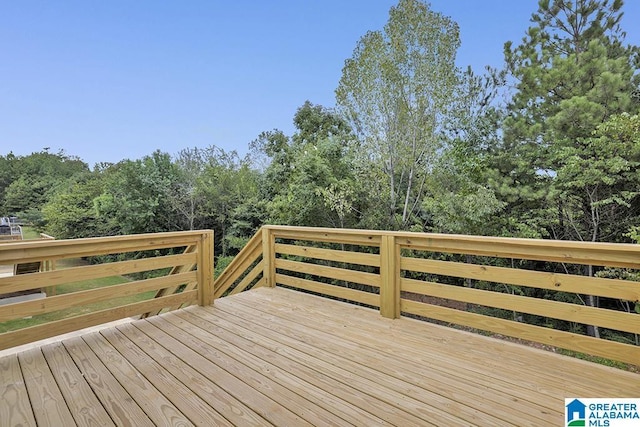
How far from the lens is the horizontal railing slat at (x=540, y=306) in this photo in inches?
72.8

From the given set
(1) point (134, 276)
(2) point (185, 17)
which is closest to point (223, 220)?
(1) point (134, 276)

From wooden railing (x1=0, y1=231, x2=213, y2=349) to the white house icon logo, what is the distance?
9.14 feet

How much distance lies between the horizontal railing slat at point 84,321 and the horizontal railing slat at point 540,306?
2.05 meters

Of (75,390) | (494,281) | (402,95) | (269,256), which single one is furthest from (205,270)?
(402,95)

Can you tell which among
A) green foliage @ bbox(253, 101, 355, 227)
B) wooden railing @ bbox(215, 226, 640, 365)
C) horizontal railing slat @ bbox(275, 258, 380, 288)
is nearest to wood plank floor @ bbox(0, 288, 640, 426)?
wooden railing @ bbox(215, 226, 640, 365)

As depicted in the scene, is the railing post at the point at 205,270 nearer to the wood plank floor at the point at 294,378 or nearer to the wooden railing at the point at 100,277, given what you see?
the wooden railing at the point at 100,277

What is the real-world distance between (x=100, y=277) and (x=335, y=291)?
200cm

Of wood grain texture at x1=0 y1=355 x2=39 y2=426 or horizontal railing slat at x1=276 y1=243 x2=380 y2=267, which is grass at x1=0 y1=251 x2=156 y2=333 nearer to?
wood grain texture at x1=0 y1=355 x2=39 y2=426

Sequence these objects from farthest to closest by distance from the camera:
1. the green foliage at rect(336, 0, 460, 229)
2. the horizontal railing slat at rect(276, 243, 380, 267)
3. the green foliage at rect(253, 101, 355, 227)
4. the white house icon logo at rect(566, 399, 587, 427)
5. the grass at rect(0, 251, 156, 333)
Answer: the green foliage at rect(253, 101, 355, 227) → the green foliage at rect(336, 0, 460, 229) → the grass at rect(0, 251, 156, 333) → the horizontal railing slat at rect(276, 243, 380, 267) → the white house icon logo at rect(566, 399, 587, 427)

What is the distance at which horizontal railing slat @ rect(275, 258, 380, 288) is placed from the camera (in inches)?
115

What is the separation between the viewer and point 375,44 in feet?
27.9

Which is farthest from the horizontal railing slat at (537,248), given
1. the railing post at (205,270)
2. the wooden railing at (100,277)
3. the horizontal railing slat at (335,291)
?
the wooden railing at (100,277)

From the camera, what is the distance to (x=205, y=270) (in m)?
3.19

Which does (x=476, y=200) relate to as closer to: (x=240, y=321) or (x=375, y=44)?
(x=375, y=44)
